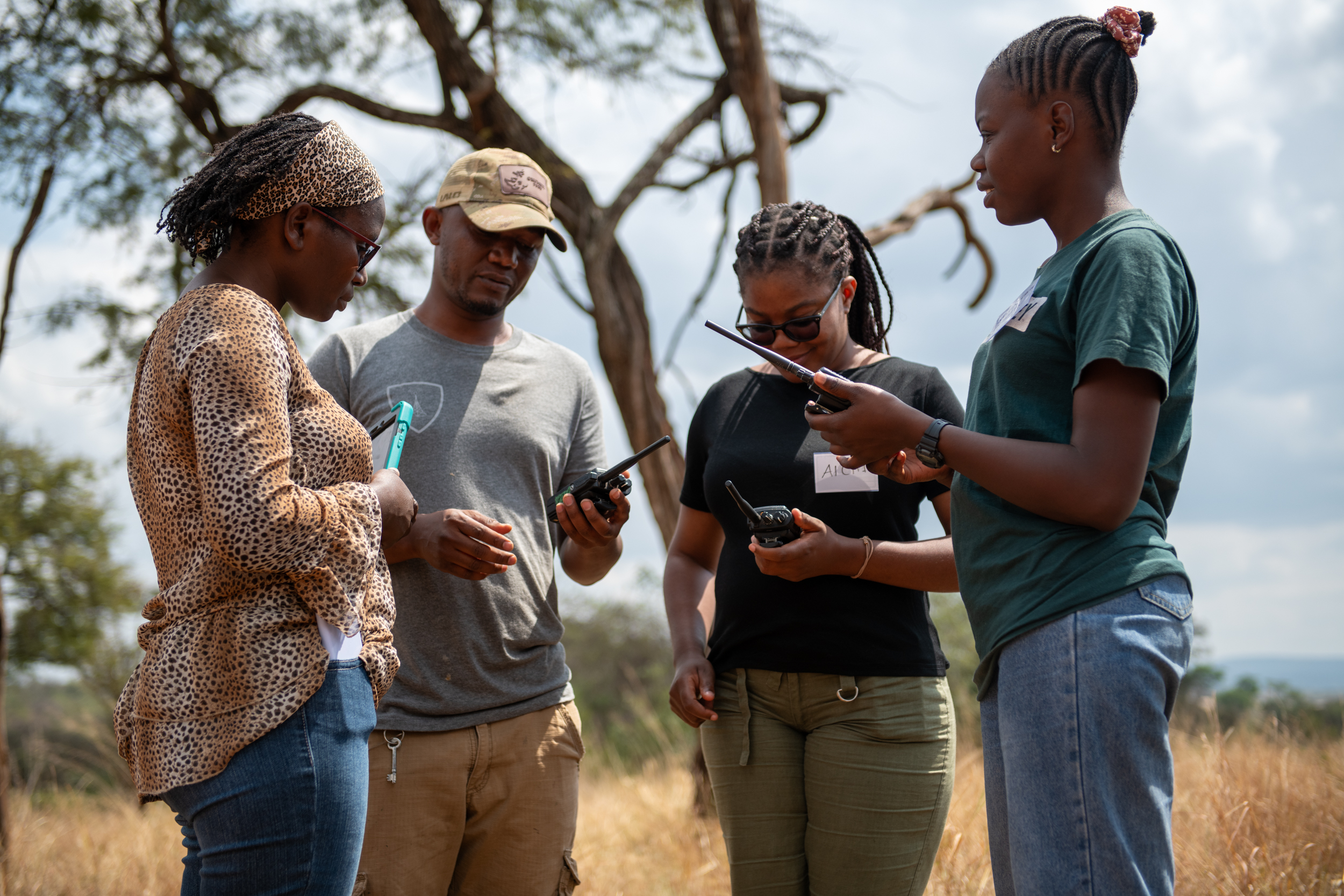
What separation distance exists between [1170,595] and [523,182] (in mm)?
1902

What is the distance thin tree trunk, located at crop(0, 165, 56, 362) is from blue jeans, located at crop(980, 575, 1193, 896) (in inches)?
225

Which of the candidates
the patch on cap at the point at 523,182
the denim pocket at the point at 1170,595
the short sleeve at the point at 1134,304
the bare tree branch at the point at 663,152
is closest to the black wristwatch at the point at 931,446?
the short sleeve at the point at 1134,304

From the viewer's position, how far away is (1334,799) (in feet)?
13.0

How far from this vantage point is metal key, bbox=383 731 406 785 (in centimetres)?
235

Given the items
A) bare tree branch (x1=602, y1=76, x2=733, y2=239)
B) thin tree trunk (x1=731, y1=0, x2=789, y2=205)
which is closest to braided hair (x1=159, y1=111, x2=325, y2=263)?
thin tree trunk (x1=731, y1=0, x2=789, y2=205)

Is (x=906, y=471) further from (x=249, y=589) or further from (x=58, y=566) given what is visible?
(x=58, y=566)

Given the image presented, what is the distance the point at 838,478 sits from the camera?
2.37 m

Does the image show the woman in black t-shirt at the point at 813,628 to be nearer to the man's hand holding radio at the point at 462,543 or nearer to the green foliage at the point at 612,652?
the man's hand holding radio at the point at 462,543

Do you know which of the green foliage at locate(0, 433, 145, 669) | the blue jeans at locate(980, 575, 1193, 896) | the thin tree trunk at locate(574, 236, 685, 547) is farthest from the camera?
the green foliage at locate(0, 433, 145, 669)

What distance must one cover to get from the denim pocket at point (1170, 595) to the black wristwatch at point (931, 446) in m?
0.36

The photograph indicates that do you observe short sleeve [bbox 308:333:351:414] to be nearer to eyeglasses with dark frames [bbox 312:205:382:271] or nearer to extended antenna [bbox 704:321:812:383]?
eyeglasses with dark frames [bbox 312:205:382:271]

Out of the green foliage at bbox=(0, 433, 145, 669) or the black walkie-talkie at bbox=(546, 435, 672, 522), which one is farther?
the green foliage at bbox=(0, 433, 145, 669)

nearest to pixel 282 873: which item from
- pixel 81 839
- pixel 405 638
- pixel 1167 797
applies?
pixel 405 638

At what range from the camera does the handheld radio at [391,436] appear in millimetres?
2186
